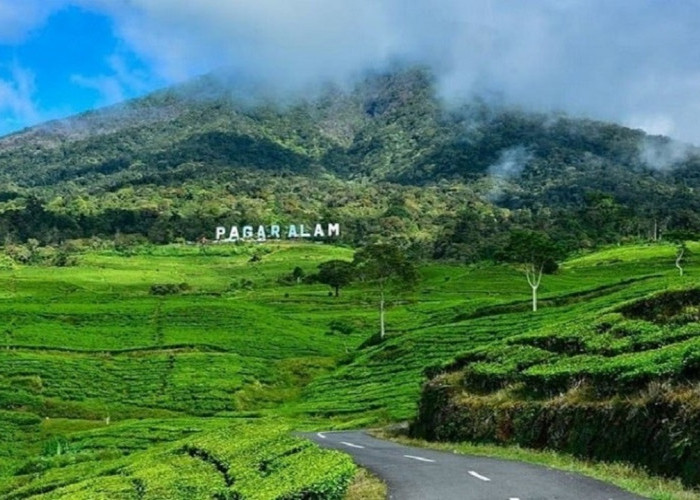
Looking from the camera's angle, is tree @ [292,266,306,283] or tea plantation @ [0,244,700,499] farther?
tree @ [292,266,306,283]

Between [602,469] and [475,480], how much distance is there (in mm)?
4207

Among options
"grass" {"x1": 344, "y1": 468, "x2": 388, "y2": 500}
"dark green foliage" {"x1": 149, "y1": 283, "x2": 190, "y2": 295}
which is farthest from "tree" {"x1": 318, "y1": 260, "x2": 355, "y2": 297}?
"grass" {"x1": 344, "y1": 468, "x2": 388, "y2": 500}

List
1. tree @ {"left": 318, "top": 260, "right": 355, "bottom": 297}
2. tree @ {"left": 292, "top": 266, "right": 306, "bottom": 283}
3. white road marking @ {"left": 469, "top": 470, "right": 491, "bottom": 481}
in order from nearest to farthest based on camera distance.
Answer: white road marking @ {"left": 469, "top": 470, "right": 491, "bottom": 481} → tree @ {"left": 318, "top": 260, "right": 355, "bottom": 297} → tree @ {"left": 292, "top": 266, "right": 306, "bottom": 283}

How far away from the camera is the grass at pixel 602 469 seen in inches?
784

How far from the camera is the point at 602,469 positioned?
24.5 m

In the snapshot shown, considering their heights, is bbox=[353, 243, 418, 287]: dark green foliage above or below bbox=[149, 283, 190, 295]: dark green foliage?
above

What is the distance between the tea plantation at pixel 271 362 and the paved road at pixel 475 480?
2.21 metres

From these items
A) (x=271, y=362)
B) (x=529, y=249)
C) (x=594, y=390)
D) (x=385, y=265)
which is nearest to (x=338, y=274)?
(x=385, y=265)

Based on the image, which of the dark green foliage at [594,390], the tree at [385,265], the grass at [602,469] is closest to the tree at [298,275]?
the tree at [385,265]

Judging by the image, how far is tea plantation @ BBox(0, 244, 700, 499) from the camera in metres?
29.1

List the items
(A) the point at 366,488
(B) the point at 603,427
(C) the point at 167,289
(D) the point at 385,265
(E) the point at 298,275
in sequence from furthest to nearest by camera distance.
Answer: (E) the point at 298,275 → (C) the point at 167,289 → (D) the point at 385,265 → (B) the point at 603,427 → (A) the point at 366,488

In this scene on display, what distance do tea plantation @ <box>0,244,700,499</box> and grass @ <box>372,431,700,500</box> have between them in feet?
8.08

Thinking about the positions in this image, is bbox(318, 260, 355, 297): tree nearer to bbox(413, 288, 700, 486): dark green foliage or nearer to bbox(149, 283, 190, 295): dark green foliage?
bbox(149, 283, 190, 295): dark green foliage

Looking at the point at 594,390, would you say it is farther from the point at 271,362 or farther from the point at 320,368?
the point at 271,362
